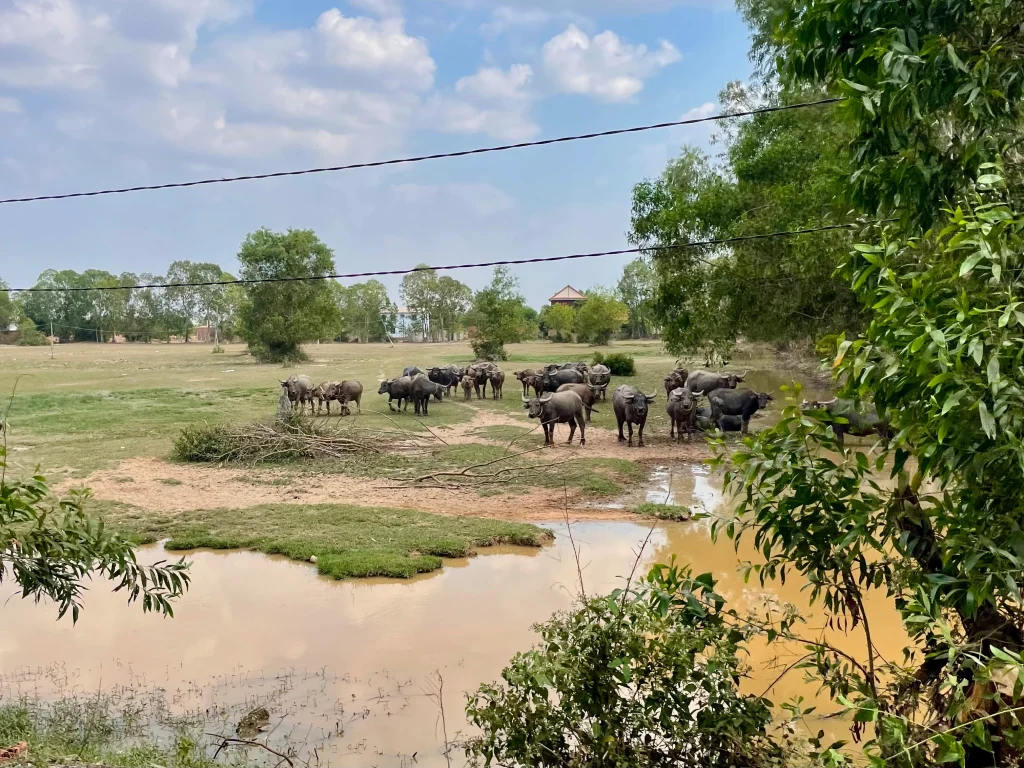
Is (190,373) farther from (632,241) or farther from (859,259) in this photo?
(859,259)

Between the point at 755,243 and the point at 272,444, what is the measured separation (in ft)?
34.6

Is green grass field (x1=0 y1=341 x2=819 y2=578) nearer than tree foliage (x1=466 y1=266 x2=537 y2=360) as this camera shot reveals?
Yes

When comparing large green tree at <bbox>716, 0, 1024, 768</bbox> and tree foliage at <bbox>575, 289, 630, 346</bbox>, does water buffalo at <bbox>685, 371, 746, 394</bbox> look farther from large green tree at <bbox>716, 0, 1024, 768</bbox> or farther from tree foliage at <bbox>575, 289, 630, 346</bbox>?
tree foliage at <bbox>575, 289, 630, 346</bbox>

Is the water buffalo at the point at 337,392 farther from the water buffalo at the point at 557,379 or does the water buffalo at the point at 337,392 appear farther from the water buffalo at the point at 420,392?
the water buffalo at the point at 557,379

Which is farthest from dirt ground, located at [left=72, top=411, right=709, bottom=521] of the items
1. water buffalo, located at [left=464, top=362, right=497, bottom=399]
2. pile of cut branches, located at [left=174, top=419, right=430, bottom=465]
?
water buffalo, located at [left=464, top=362, right=497, bottom=399]

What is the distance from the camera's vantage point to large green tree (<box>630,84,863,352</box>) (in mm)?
14297

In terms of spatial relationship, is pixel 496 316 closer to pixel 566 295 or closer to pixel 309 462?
pixel 309 462

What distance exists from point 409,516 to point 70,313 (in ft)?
211

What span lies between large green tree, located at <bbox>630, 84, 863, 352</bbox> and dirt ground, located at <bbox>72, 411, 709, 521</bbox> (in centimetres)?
326

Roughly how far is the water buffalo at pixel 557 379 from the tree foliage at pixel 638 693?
19346 mm

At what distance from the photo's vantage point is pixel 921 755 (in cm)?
294

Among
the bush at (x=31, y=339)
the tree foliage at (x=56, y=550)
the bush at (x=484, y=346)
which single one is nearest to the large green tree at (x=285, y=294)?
the bush at (x=484, y=346)

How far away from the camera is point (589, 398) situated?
1930cm

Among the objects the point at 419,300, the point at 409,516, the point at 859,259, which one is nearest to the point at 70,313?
the point at 419,300
